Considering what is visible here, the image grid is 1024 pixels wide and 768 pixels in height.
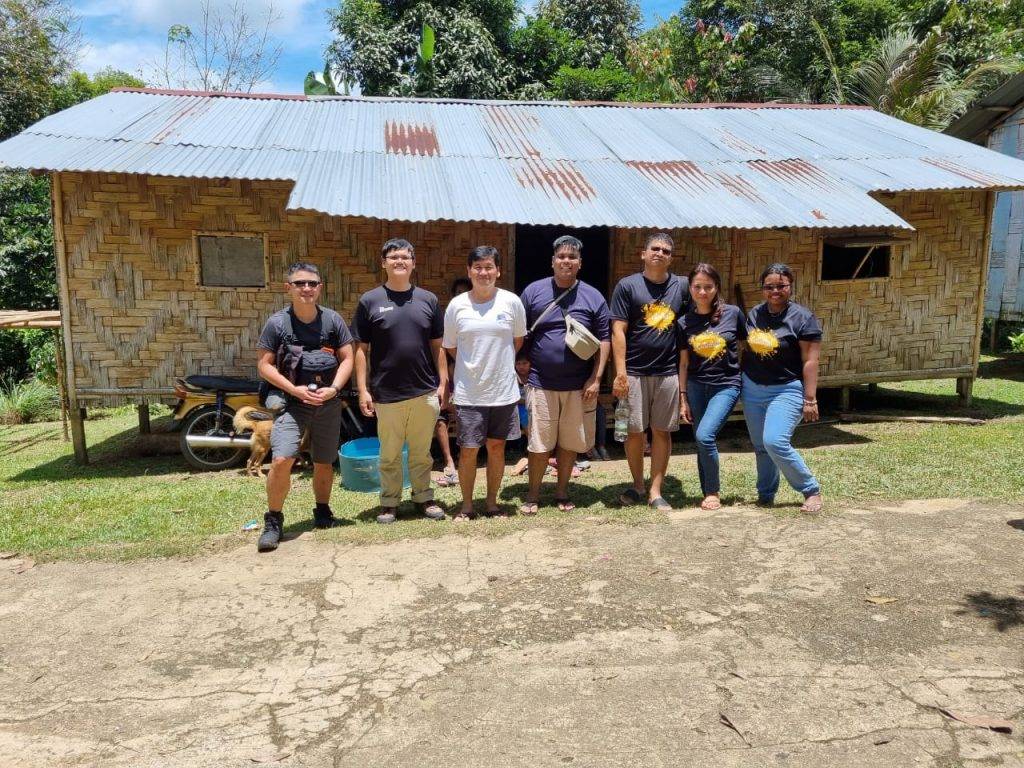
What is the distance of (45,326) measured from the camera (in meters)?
7.54

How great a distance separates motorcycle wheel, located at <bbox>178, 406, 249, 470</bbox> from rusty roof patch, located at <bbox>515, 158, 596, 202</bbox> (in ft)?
11.7

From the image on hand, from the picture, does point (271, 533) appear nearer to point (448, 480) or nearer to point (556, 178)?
point (448, 480)

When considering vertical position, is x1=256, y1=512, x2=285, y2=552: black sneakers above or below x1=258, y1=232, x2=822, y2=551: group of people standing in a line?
below

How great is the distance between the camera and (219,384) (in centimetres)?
694

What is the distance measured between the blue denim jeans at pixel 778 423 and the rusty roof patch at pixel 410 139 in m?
4.40

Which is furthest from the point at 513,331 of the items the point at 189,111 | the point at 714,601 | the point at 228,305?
the point at 189,111

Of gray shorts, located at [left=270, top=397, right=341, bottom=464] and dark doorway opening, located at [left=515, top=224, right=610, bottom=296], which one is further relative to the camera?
dark doorway opening, located at [left=515, top=224, right=610, bottom=296]

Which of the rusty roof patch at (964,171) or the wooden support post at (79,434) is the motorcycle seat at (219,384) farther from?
the rusty roof patch at (964,171)

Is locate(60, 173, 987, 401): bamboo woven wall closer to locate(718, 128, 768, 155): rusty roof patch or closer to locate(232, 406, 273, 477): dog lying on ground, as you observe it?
locate(232, 406, 273, 477): dog lying on ground

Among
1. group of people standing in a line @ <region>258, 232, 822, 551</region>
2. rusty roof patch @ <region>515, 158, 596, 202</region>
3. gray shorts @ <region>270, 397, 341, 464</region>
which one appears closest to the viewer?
gray shorts @ <region>270, 397, 341, 464</region>

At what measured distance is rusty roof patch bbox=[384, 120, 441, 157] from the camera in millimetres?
7824

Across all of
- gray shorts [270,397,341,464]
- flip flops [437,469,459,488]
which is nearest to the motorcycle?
flip flops [437,469,459,488]

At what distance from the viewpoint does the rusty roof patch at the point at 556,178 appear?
717 centimetres

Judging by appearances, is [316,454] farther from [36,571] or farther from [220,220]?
[220,220]
